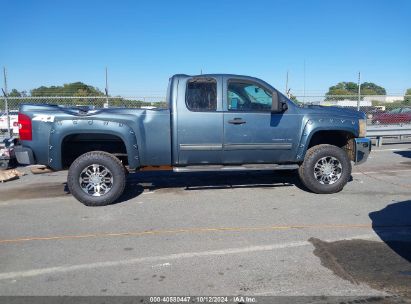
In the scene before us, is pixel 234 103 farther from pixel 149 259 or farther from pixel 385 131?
pixel 385 131

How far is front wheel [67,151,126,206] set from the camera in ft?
18.8

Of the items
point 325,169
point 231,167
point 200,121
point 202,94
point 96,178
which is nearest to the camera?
point 96,178

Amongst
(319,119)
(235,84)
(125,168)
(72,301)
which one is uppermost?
(235,84)

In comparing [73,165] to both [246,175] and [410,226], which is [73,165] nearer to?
[246,175]

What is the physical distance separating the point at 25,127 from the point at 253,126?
354 centimetres

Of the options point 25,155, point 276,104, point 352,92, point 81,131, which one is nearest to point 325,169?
point 276,104

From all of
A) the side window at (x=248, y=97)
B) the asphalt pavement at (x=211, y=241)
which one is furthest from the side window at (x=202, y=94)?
the asphalt pavement at (x=211, y=241)

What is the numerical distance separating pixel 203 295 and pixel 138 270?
31.5 inches

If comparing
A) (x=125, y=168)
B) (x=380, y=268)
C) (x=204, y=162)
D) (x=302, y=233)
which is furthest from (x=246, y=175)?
(x=380, y=268)

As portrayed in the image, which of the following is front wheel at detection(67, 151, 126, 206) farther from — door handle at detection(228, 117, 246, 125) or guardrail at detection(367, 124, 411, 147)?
guardrail at detection(367, 124, 411, 147)

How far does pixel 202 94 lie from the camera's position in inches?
240

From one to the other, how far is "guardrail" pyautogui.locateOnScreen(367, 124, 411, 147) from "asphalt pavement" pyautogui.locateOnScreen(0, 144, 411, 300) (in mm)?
6356

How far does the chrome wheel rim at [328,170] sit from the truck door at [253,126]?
0.57 meters

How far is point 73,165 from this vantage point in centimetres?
574
